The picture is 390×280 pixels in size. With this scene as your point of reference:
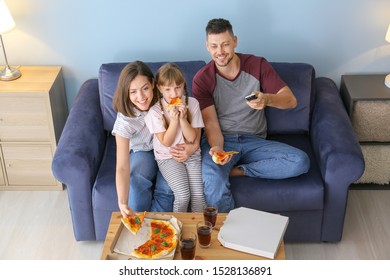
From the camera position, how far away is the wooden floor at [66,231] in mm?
3150

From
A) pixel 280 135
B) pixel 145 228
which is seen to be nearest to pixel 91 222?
pixel 145 228

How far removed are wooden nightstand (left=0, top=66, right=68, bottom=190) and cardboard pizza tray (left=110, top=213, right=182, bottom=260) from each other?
114 centimetres

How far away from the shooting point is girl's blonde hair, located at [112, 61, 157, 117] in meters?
2.86

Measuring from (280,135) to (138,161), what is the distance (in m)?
0.91

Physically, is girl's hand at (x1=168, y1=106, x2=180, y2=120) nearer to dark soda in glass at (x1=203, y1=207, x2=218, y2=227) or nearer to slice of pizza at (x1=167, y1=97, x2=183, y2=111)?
slice of pizza at (x1=167, y1=97, x2=183, y2=111)

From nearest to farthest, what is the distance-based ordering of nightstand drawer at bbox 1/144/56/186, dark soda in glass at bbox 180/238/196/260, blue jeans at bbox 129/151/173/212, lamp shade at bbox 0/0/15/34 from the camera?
1. dark soda in glass at bbox 180/238/196/260
2. blue jeans at bbox 129/151/173/212
3. lamp shade at bbox 0/0/15/34
4. nightstand drawer at bbox 1/144/56/186

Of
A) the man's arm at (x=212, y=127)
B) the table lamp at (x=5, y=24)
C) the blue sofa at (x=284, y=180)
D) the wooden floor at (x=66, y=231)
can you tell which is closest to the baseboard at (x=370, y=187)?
the wooden floor at (x=66, y=231)

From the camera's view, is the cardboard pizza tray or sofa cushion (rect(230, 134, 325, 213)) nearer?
the cardboard pizza tray

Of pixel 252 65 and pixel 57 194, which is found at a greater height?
pixel 252 65

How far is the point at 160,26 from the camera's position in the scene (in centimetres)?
358

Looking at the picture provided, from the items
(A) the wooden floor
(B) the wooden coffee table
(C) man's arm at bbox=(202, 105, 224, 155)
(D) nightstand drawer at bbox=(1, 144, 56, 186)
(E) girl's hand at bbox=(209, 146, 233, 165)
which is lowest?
(A) the wooden floor

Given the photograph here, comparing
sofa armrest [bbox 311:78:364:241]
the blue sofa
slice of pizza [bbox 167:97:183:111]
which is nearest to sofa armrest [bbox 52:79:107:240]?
the blue sofa
